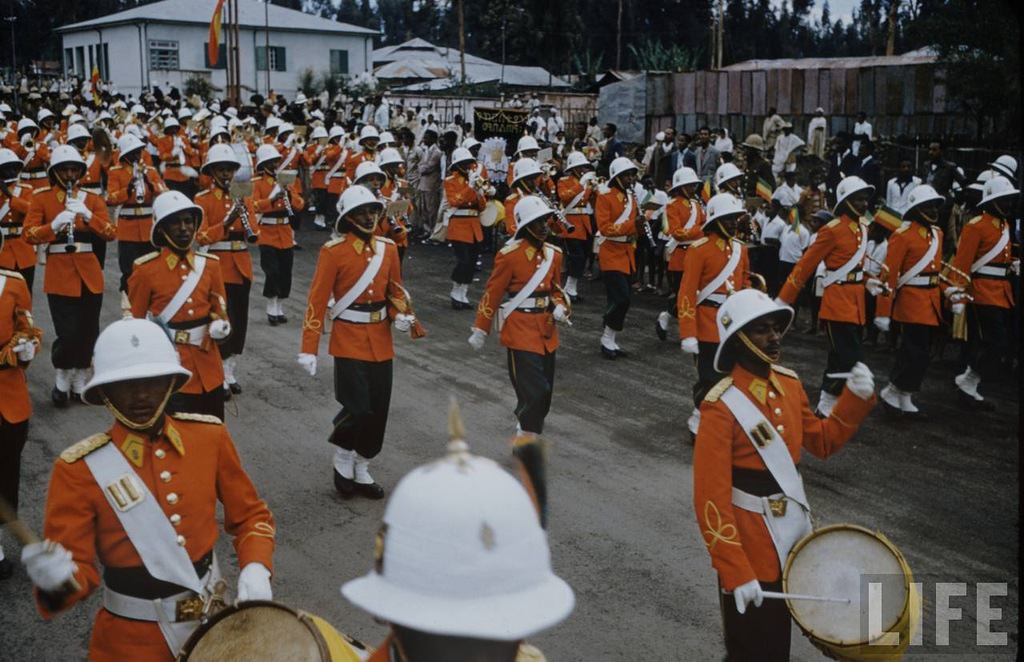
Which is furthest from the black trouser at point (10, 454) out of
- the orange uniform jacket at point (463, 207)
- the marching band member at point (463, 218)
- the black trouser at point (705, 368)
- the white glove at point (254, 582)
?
the orange uniform jacket at point (463, 207)

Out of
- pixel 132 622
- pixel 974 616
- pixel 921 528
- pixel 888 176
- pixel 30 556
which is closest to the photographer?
pixel 30 556

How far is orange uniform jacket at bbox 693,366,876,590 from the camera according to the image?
477 centimetres

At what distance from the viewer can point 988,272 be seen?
10.9 meters

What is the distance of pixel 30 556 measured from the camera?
11.8 feet

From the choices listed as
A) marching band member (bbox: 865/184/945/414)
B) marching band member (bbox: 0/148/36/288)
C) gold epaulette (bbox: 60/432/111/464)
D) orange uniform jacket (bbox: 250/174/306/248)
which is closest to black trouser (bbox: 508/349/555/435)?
marching band member (bbox: 865/184/945/414)

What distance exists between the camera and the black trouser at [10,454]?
6.84m

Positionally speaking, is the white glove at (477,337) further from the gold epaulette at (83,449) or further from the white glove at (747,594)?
the gold epaulette at (83,449)

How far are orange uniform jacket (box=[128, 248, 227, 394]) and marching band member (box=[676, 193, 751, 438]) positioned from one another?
3979 mm

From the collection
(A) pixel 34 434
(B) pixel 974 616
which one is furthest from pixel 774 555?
(A) pixel 34 434

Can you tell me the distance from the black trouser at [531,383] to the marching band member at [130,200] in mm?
6472

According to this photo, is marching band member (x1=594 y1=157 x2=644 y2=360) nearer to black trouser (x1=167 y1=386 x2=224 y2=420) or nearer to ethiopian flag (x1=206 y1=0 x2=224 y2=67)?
black trouser (x1=167 y1=386 x2=224 y2=420)

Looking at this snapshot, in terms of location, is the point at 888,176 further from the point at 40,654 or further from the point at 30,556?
the point at 30,556

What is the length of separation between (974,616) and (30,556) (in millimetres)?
5252

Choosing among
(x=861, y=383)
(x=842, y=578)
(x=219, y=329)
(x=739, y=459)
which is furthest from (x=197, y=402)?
(x=842, y=578)
